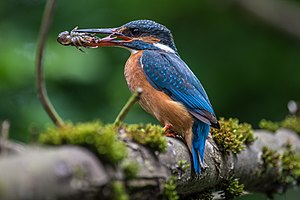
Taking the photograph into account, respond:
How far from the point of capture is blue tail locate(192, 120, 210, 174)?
2.64 metres

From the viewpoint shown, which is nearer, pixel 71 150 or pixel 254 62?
pixel 71 150

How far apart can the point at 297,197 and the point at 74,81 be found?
9.89 ft

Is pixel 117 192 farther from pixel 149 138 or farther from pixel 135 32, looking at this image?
pixel 135 32

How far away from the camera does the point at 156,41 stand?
12.5 ft

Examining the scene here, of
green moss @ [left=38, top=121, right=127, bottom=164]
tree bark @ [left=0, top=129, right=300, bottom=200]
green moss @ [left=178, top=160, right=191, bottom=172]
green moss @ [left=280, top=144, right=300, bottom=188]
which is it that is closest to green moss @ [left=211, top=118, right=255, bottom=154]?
tree bark @ [left=0, top=129, right=300, bottom=200]

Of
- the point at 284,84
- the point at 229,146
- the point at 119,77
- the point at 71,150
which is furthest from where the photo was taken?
the point at 284,84

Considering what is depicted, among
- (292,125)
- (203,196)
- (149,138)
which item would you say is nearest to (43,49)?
(149,138)

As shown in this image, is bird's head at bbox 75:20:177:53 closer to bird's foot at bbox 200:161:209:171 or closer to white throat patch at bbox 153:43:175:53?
white throat patch at bbox 153:43:175:53

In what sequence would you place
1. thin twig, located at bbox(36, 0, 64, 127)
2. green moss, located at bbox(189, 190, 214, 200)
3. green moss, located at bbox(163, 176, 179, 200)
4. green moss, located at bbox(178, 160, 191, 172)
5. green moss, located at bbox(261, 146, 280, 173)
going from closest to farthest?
thin twig, located at bbox(36, 0, 64, 127) → green moss, located at bbox(163, 176, 179, 200) → green moss, located at bbox(178, 160, 191, 172) → green moss, located at bbox(189, 190, 214, 200) → green moss, located at bbox(261, 146, 280, 173)

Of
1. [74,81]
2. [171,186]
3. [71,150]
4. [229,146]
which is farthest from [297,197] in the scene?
→ [71,150]

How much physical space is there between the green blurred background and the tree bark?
1.51 metres

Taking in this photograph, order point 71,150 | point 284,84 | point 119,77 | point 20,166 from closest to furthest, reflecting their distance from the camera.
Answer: point 20,166 → point 71,150 → point 119,77 → point 284,84

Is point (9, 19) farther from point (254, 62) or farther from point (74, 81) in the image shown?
point (254, 62)

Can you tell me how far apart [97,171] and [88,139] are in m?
0.12
